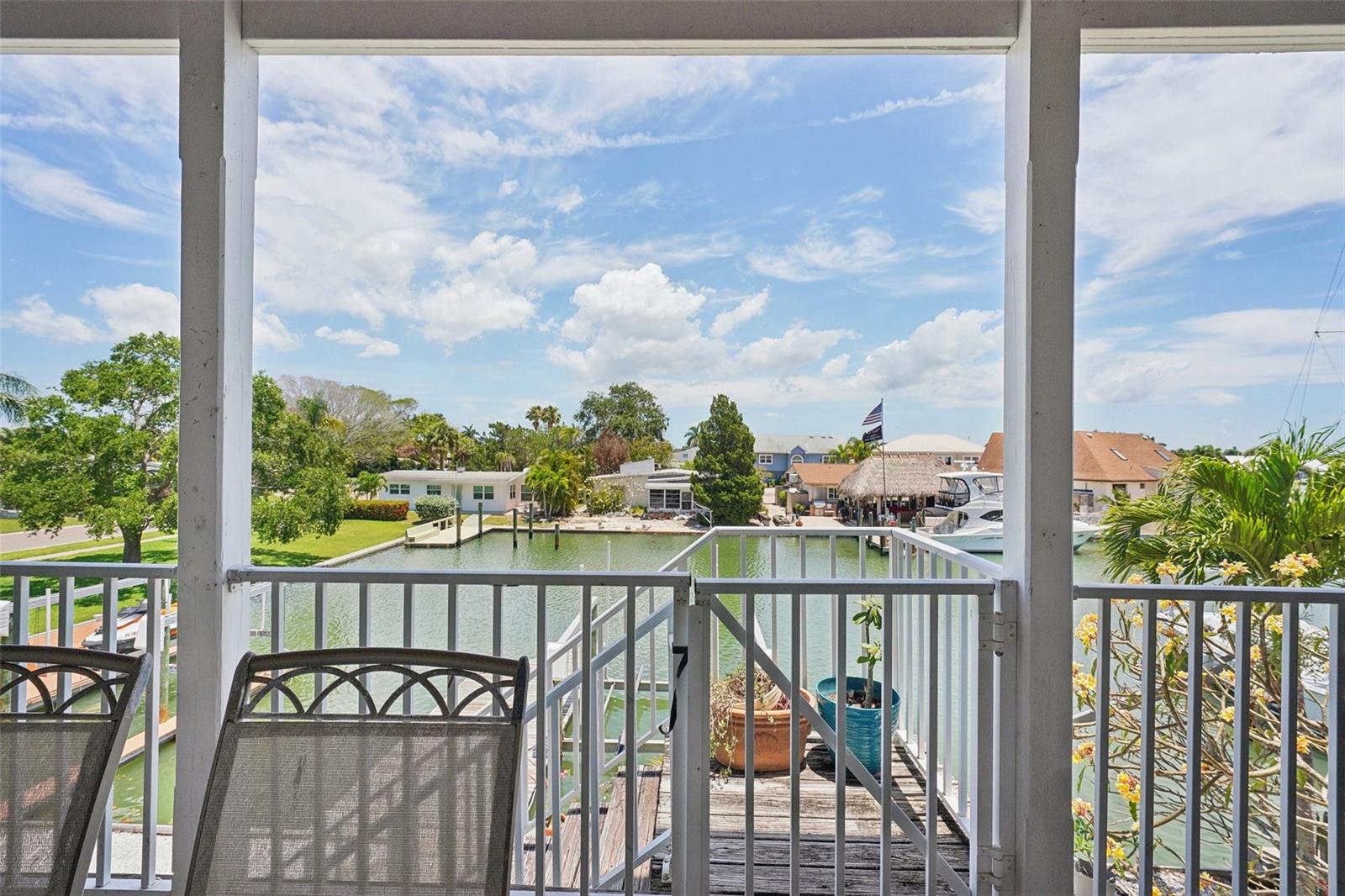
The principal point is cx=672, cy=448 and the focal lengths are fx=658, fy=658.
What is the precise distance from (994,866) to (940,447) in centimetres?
120

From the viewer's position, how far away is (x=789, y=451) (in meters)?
2.29

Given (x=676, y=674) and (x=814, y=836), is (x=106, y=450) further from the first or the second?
(x=814, y=836)

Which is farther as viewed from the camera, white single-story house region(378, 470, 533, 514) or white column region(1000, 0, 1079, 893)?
white single-story house region(378, 470, 533, 514)

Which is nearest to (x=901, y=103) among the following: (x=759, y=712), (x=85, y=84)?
(x=759, y=712)

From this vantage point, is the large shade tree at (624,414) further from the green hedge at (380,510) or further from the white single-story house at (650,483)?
the green hedge at (380,510)

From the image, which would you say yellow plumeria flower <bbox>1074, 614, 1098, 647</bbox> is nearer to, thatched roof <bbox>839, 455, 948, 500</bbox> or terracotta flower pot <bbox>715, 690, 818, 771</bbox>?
thatched roof <bbox>839, 455, 948, 500</bbox>

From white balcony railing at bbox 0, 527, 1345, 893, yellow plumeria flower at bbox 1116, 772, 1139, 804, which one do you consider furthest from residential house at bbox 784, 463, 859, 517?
yellow plumeria flower at bbox 1116, 772, 1139, 804

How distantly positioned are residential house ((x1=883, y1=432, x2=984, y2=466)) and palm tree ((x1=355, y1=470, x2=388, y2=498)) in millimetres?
1716

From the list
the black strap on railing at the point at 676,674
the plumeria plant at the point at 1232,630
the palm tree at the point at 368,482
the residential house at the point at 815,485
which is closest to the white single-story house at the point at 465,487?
the palm tree at the point at 368,482

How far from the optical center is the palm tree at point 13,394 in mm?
2074

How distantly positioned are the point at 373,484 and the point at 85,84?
1.53 metres

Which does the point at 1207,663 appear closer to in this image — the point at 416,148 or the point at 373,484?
the point at 373,484

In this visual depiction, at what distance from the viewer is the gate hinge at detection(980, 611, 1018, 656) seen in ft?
5.66

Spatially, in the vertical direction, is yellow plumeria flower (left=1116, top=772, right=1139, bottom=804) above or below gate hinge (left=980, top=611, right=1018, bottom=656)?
below
